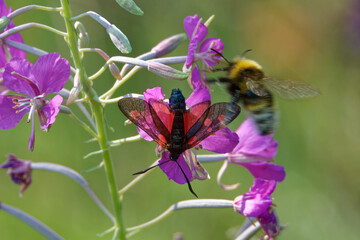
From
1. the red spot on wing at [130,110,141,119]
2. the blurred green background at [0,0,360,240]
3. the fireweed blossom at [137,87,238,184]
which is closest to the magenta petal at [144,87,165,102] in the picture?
the fireweed blossom at [137,87,238,184]

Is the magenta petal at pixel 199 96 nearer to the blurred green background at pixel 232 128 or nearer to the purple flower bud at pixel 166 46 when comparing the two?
the purple flower bud at pixel 166 46

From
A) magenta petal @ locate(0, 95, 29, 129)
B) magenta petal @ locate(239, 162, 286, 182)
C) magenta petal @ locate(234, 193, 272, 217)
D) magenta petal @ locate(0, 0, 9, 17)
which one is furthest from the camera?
magenta petal @ locate(239, 162, 286, 182)

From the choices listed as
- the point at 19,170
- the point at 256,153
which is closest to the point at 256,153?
the point at 256,153

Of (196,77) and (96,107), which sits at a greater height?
(196,77)

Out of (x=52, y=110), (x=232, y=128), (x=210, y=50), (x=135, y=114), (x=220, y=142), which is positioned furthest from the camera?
(x=232, y=128)

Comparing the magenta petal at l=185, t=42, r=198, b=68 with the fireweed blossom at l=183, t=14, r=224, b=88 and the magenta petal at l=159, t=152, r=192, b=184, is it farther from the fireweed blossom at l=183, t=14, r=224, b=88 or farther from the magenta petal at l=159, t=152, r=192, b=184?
the magenta petal at l=159, t=152, r=192, b=184

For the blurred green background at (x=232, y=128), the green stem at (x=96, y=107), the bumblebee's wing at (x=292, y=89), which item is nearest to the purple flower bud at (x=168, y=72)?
the green stem at (x=96, y=107)

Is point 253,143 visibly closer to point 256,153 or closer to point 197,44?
point 256,153
